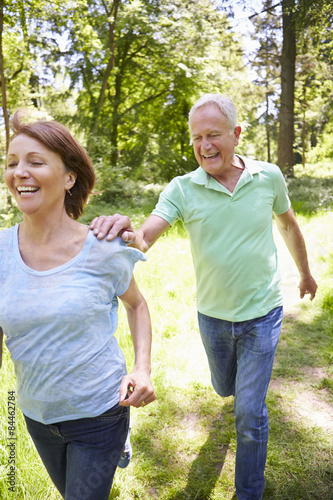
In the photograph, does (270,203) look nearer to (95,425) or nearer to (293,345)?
(95,425)

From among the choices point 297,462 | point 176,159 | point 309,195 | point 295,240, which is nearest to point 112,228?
point 295,240

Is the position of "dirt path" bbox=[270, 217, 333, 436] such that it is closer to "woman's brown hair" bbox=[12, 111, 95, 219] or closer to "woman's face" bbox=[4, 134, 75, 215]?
Result: "woman's brown hair" bbox=[12, 111, 95, 219]

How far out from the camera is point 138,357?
174cm

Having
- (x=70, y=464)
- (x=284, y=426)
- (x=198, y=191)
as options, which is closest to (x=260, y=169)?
(x=198, y=191)

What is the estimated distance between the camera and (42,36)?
14.6 metres

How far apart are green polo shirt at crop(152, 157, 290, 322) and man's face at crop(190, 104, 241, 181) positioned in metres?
0.09

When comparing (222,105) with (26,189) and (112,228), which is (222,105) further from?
(26,189)

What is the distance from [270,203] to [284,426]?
1940 mm

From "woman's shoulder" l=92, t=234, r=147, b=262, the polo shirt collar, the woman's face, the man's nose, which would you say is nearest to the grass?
"woman's shoulder" l=92, t=234, r=147, b=262

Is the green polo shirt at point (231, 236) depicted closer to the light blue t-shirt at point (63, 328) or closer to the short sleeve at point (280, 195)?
the short sleeve at point (280, 195)

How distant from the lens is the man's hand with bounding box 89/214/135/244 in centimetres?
168

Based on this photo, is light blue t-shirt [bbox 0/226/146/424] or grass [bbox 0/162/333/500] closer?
light blue t-shirt [bbox 0/226/146/424]

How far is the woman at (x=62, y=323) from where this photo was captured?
1.52 meters

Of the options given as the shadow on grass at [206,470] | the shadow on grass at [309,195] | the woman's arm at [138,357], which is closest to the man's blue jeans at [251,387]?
the shadow on grass at [206,470]
